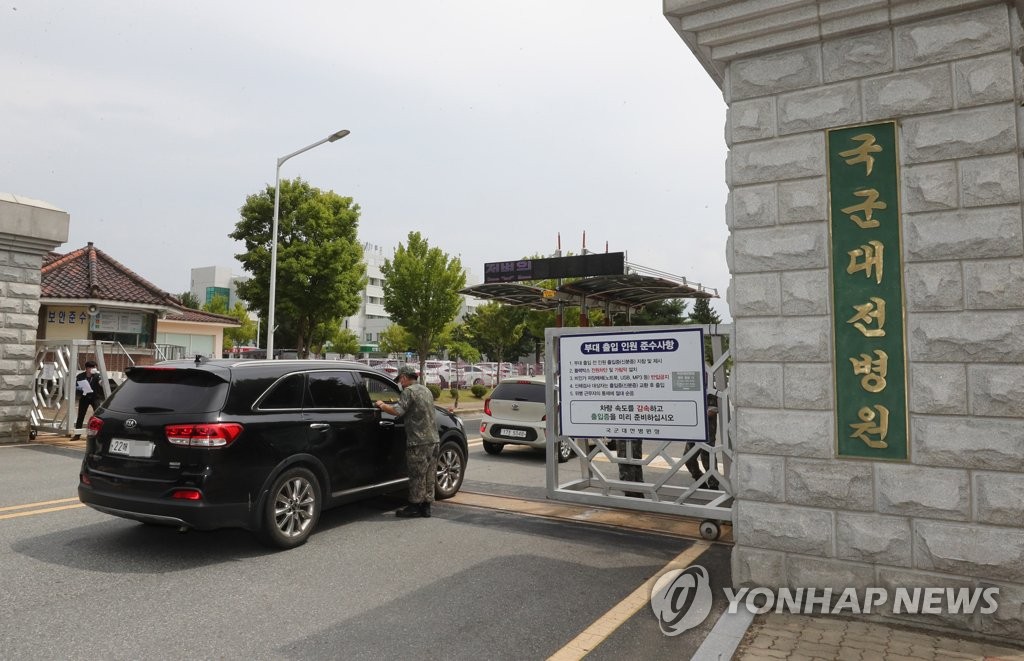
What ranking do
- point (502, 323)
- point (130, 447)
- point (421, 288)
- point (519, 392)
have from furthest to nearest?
point (502, 323) → point (421, 288) → point (519, 392) → point (130, 447)

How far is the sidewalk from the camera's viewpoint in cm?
359

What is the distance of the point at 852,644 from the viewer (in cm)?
374

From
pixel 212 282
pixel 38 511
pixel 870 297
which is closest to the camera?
pixel 870 297

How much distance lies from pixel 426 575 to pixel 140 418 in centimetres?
276

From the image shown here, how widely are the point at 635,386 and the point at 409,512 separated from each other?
285 centimetres

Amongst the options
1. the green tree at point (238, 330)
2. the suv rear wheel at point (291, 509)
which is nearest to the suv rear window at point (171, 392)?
the suv rear wheel at point (291, 509)

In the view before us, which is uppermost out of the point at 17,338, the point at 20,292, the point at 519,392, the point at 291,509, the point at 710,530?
the point at 20,292

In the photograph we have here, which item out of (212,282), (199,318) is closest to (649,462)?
(199,318)

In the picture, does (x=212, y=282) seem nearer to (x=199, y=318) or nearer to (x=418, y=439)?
(x=199, y=318)

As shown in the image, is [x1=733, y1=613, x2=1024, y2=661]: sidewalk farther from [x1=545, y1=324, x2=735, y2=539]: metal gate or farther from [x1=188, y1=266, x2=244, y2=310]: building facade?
[x1=188, y1=266, x2=244, y2=310]: building facade

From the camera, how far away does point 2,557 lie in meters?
5.24

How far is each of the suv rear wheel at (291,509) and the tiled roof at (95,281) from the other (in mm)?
19378

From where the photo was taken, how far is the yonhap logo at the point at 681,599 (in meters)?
4.26

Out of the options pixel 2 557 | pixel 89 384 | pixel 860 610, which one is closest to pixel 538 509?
pixel 860 610
